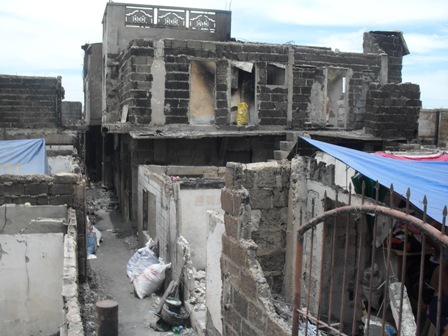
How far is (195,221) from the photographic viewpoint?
1070 centimetres

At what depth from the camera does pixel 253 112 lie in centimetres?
1597

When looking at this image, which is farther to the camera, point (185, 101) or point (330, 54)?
point (330, 54)

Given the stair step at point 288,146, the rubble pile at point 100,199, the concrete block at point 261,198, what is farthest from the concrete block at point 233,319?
the rubble pile at point 100,199

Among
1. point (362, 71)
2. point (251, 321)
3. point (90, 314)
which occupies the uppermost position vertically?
point (362, 71)

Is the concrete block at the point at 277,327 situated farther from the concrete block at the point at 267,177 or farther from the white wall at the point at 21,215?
the white wall at the point at 21,215

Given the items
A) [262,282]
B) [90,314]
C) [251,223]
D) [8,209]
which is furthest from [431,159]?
[8,209]

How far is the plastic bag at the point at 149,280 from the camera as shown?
10891 millimetres

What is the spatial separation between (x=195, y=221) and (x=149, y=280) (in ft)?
5.31

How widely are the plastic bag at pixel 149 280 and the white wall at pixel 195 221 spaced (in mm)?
765

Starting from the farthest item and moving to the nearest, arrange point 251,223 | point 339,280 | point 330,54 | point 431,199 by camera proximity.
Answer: point 330,54 < point 339,280 < point 251,223 < point 431,199

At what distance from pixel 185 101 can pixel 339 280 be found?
931cm

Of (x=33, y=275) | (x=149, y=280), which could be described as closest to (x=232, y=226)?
(x=33, y=275)

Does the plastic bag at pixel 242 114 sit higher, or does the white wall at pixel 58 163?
the plastic bag at pixel 242 114

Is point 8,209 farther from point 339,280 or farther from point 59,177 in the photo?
point 339,280
